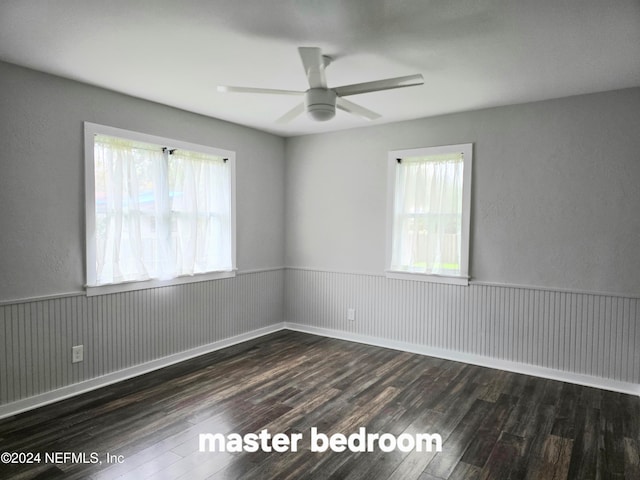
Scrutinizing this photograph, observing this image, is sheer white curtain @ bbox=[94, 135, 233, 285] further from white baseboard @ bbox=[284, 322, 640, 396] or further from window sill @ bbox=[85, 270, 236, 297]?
white baseboard @ bbox=[284, 322, 640, 396]

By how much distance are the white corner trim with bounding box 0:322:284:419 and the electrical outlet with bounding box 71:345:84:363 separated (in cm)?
20

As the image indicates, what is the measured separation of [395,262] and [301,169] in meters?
1.79

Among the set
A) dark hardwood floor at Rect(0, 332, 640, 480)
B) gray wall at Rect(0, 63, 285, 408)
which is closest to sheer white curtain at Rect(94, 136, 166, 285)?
gray wall at Rect(0, 63, 285, 408)

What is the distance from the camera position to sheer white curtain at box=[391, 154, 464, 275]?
4.23 metres

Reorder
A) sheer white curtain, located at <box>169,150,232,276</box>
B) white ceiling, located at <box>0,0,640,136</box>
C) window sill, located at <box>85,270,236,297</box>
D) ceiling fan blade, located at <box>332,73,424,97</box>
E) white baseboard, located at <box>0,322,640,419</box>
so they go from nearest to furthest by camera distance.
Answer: white ceiling, located at <box>0,0,640,136</box> < ceiling fan blade, located at <box>332,73,424,97</box> < white baseboard, located at <box>0,322,640,419</box> < window sill, located at <box>85,270,236,297</box> < sheer white curtain, located at <box>169,150,232,276</box>

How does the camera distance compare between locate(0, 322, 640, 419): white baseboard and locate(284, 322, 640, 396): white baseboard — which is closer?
locate(0, 322, 640, 419): white baseboard

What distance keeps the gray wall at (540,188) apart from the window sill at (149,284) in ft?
5.39

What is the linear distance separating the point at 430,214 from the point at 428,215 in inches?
0.9

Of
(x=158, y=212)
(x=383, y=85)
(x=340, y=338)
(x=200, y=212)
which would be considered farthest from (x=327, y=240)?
(x=383, y=85)

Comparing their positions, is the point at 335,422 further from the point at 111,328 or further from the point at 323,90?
the point at 323,90

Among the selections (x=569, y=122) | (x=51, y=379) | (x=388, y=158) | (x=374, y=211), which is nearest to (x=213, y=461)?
(x=51, y=379)

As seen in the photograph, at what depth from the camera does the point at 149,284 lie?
12.6 feet

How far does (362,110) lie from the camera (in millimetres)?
3066

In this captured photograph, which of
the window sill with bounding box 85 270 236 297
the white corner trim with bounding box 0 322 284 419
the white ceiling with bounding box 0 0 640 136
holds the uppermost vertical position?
the white ceiling with bounding box 0 0 640 136
